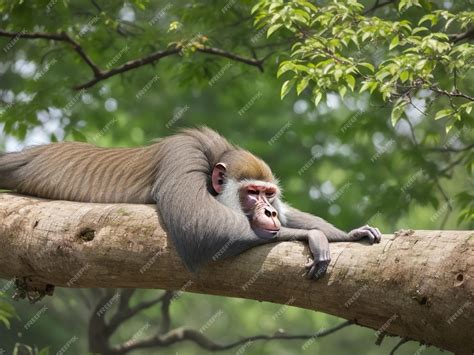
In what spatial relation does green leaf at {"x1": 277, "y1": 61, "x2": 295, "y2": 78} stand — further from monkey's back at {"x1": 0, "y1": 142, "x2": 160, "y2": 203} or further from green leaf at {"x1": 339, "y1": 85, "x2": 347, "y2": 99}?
monkey's back at {"x1": 0, "y1": 142, "x2": 160, "y2": 203}

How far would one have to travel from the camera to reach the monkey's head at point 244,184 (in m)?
6.26

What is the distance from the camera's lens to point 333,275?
185 inches

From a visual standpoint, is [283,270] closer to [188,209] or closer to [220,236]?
[220,236]

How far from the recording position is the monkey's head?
6258mm

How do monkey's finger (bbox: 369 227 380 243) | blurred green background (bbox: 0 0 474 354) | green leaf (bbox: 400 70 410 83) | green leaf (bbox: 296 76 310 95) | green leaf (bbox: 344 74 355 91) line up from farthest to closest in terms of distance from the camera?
blurred green background (bbox: 0 0 474 354) → green leaf (bbox: 296 76 310 95) → green leaf (bbox: 344 74 355 91) → green leaf (bbox: 400 70 410 83) → monkey's finger (bbox: 369 227 380 243)

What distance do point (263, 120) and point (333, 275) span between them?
31.0 feet

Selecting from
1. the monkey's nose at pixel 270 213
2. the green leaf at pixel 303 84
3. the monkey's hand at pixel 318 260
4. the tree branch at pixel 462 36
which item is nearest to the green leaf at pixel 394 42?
the green leaf at pixel 303 84

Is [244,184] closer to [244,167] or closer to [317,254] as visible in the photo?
Result: [244,167]

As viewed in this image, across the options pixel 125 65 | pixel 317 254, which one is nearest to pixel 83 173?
pixel 125 65

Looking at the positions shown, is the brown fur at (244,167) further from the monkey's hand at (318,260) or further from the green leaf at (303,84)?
the monkey's hand at (318,260)

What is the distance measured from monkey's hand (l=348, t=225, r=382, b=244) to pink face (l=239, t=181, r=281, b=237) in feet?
2.09

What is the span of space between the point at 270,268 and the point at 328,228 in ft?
3.27

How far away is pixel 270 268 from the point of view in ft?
16.0

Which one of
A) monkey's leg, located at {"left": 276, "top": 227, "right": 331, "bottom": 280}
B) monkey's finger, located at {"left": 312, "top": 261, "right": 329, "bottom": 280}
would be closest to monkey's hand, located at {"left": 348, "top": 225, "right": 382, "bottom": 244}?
monkey's leg, located at {"left": 276, "top": 227, "right": 331, "bottom": 280}
